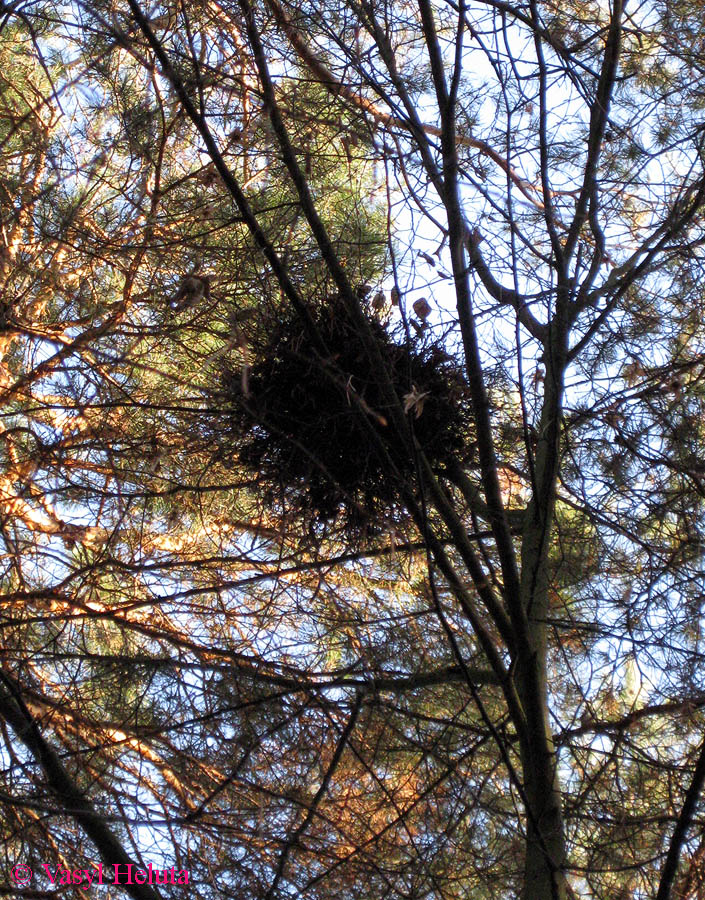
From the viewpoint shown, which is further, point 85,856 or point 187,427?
point 187,427

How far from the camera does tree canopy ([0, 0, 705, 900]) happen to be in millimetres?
1921

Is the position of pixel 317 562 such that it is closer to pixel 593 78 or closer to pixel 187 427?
pixel 187 427

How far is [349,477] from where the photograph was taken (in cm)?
196

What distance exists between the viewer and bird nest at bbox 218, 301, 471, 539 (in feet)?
6.15

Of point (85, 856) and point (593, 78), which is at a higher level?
point (593, 78)

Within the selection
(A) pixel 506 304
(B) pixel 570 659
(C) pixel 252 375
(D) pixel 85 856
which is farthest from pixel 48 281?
(B) pixel 570 659

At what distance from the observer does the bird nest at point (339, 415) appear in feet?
6.15

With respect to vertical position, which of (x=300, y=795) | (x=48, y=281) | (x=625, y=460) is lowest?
(x=300, y=795)

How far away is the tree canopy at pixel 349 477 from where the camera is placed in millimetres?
1921

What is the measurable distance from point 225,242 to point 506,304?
75 cm

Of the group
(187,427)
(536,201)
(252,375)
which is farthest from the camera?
(536,201)

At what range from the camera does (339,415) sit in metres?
1.85

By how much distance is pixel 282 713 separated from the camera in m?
2.20

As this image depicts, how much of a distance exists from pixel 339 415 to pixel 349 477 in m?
0.16
